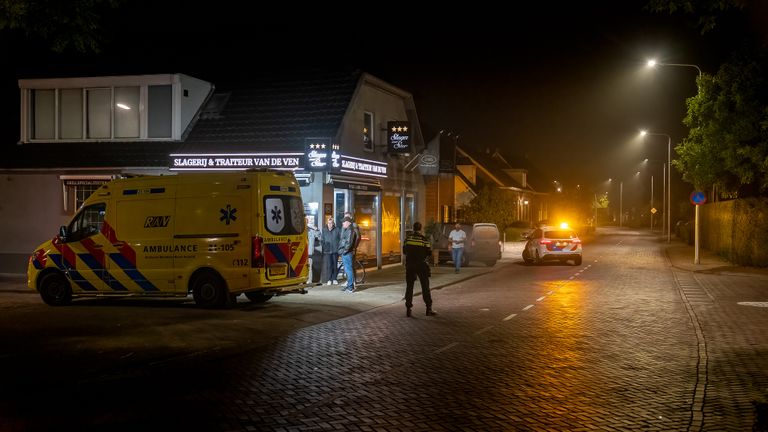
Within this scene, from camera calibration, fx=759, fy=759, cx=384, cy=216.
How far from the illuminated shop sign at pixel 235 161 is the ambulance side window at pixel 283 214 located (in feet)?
15.4

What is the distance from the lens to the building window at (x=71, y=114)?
24.2 m

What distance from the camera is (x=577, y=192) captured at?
89.8 meters

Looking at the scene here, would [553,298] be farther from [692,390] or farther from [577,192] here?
[577,192]

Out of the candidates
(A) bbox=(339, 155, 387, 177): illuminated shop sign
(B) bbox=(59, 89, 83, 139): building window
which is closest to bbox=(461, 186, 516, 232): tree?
(A) bbox=(339, 155, 387, 177): illuminated shop sign

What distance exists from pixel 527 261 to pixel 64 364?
22.9 metres

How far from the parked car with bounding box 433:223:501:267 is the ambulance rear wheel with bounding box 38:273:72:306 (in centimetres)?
1513

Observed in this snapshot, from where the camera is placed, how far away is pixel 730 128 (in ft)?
87.1

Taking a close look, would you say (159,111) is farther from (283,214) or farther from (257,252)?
(257,252)

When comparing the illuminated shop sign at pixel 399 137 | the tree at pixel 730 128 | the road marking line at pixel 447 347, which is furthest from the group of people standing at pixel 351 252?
the tree at pixel 730 128

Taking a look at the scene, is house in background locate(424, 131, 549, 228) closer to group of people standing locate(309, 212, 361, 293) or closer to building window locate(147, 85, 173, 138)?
group of people standing locate(309, 212, 361, 293)

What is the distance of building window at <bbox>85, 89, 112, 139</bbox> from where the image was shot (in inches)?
942

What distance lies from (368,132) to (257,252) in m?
10.9

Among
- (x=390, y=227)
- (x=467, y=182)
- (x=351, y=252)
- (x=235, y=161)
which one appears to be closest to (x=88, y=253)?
(x=235, y=161)

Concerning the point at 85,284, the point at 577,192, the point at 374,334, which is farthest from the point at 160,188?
the point at 577,192
